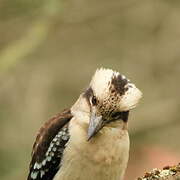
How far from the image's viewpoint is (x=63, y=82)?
15.0 m

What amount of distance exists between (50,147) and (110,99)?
2.62ft

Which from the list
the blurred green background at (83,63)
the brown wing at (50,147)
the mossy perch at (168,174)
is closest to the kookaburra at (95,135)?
the brown wing at (50,147)

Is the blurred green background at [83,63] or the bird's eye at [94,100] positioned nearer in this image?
the bird's eye at [94,100]

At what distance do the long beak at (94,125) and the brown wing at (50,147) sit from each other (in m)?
0.34

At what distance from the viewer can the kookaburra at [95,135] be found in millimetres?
7402

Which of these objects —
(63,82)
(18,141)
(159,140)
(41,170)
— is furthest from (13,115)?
(41,170)

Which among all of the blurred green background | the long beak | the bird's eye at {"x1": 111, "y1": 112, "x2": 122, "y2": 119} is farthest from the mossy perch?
the blurred green background

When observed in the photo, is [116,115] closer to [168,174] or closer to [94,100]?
[94,100]

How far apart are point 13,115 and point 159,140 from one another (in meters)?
2.58

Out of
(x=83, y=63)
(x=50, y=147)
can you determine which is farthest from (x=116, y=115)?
(x=83, y=63)

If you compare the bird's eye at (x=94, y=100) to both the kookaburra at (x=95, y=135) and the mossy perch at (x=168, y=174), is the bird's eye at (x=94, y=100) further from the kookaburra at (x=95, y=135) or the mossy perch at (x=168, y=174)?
the mossy perch at (x=168, y=174)

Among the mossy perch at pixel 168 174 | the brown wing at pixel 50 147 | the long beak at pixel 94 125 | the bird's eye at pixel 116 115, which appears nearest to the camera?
the mossy perch at pixel 168 174

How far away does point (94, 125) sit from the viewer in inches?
286

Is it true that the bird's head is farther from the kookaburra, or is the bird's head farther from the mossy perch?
the mossy perch
